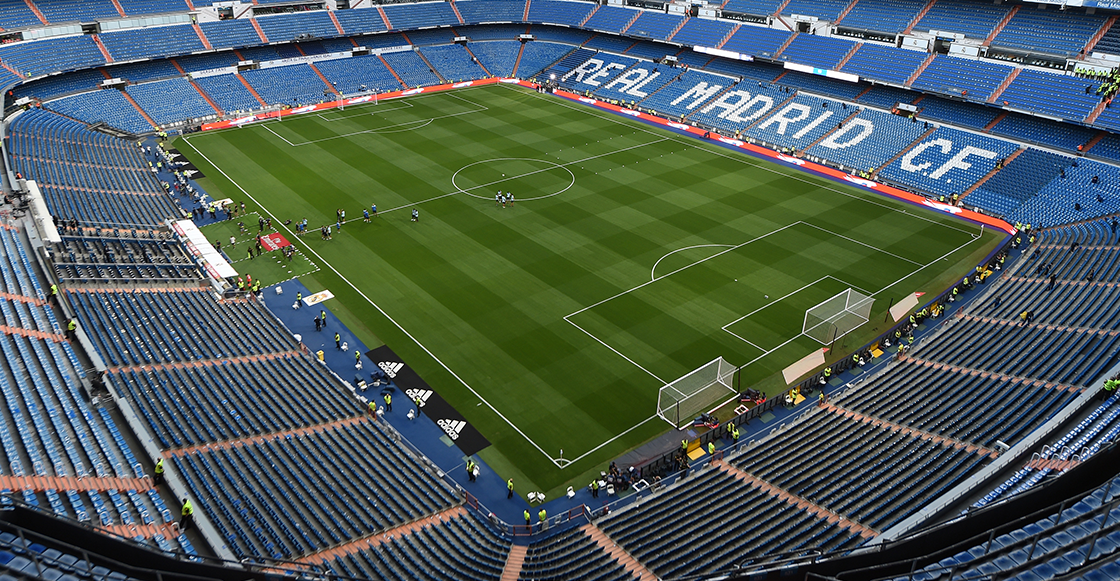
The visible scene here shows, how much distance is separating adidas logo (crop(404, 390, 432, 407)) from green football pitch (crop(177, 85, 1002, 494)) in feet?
2.70

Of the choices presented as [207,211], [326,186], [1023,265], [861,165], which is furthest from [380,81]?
[1023,265]

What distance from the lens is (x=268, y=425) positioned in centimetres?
2784

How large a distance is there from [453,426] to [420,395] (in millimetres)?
2754

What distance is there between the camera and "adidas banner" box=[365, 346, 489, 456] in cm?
3098

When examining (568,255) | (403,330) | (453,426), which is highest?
(568,255)

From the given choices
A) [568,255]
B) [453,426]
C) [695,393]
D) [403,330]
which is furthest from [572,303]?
[453,426]

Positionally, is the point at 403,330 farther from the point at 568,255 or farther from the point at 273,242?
the point at 273,242

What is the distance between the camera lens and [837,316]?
3897cm

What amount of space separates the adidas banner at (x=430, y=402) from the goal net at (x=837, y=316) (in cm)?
1865

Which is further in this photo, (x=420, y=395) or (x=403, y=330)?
(x=403, y=330)

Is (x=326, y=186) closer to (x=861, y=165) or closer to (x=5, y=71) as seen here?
(x=5, y=71)

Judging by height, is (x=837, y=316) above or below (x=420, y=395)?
above

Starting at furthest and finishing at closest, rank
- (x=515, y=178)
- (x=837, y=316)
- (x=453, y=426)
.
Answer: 1. (x=515, y=178)
2. (x=837, y=316)
3. (x=453, y=426)

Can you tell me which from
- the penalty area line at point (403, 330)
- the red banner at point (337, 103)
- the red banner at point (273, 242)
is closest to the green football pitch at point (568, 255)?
the penalty area line at point (403, 330)
